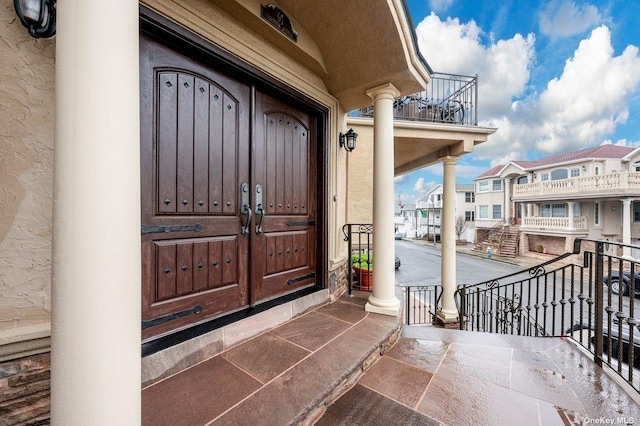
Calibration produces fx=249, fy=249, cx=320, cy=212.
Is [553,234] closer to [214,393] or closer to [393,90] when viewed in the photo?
[393,90]

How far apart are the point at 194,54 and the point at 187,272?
1.55 meters

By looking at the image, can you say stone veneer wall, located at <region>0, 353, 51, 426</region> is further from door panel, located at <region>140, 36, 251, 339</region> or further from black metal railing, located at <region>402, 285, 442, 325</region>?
black metal railing, located at <region>402, 285, 442, 325</region>

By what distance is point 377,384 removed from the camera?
1670mm

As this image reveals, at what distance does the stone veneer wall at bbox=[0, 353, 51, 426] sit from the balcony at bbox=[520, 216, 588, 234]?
710 inches

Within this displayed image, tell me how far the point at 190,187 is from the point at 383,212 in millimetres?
1724

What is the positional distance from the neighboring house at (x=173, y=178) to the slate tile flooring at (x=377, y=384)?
23 cm

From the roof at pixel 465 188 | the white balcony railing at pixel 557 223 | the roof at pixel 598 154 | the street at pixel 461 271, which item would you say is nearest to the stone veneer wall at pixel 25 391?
the street at pixel 461 271

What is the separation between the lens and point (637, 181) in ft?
34.8

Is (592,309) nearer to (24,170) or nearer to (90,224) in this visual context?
(90,224)

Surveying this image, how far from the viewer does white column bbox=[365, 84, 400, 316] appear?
2.49m

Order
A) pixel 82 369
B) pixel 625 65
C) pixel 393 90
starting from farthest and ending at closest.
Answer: pixel 625 65, pixel 393 90, pixel 82 369

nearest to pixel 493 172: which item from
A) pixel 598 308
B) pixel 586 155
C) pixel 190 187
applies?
pixel 586 155

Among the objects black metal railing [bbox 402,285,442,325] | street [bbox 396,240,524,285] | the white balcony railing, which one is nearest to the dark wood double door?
black metal railing [bbox 402,285,442,325]

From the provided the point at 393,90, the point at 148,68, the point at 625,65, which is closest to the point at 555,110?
the point at 625,65
